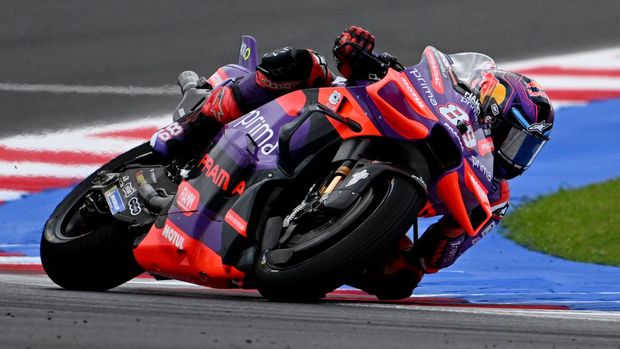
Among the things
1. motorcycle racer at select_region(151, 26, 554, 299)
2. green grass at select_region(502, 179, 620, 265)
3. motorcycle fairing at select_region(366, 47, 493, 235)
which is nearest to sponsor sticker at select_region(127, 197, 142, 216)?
motorcycle racer at select_region(151, 26, 554, 299)

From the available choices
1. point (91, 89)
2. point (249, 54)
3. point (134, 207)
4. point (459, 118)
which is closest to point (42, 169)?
point (91, 89)

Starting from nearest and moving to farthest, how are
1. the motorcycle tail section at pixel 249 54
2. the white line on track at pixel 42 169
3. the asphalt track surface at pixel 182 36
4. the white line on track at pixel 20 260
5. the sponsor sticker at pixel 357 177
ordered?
the sponsor sticker at pixel 357 177 < the motorcycle tail section at pixel 249 54 < the white line on track at pixel 20 260 < the white line on track at pixel 42 169 < the asphalt track surface at pixel 182 36

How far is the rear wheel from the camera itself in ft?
21.3

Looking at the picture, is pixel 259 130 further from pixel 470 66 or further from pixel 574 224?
pixel 574 224

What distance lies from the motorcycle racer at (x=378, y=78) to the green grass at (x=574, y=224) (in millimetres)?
2116

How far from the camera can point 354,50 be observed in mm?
5965

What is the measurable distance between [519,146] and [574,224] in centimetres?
293

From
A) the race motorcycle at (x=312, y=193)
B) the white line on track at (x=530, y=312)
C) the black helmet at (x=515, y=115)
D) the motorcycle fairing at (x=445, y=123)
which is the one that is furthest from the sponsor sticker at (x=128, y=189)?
the black helmet at (x=515, y=115)

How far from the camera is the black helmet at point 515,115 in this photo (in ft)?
20.0

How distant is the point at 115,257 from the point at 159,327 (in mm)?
2311

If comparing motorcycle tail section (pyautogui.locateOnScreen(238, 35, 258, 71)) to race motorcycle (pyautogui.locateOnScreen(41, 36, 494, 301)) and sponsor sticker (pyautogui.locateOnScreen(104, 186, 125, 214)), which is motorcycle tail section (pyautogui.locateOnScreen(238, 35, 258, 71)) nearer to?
race motorcycle (pyautogui.locateOnScreen(41, 36, 494, 301))

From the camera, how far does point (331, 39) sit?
11156 millimetres

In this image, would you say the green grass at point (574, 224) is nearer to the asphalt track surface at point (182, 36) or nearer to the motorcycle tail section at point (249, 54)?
the asphalt track surface at point (182, 36)

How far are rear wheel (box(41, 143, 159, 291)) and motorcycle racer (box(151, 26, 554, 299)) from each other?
45 cm
